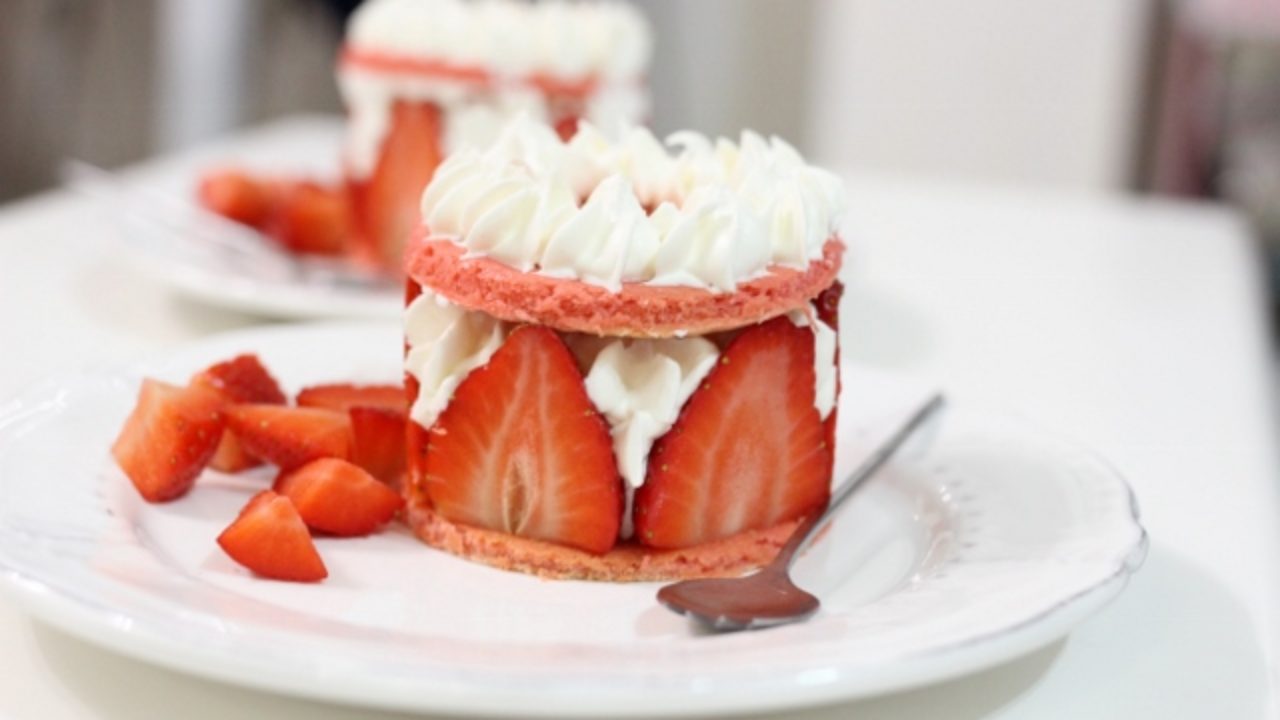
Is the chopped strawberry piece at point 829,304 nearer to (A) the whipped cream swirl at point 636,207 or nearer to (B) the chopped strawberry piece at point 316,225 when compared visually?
(A) the whipped cream swirl at point 636,207

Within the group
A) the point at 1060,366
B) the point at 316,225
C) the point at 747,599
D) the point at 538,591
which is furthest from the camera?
the point at 316,225

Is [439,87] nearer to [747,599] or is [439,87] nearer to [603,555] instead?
[603,555]

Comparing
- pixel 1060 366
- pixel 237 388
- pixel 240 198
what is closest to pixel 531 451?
pixel 237 388

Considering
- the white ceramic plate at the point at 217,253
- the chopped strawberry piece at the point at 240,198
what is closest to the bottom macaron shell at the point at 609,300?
the white ceramic plate at the point at 217,253

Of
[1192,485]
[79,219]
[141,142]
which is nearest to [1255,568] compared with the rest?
[1192,485]

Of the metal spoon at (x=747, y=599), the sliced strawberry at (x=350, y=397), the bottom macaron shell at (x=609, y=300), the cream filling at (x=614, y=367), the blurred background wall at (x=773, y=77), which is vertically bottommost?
the blurred background wall at (x=773, y=77)

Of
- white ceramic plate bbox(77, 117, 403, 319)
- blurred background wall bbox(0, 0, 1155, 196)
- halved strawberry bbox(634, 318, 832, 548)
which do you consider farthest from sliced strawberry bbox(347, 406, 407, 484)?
blurred background wall bbox(0, 0, 1155, 196)

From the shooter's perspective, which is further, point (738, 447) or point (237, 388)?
point (237, 388)

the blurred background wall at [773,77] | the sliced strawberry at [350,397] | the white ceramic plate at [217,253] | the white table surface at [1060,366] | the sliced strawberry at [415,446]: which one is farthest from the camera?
the blurred background wall at [773,77]
